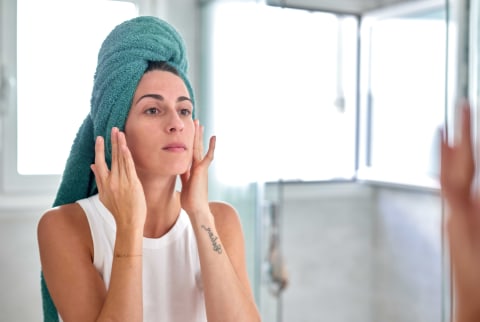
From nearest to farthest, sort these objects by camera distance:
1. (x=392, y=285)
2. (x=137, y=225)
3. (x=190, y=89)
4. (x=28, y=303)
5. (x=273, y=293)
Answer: (x=137, y=225), (x=190, y=89), (x=28, y=303), (x=273, y=293), (x=392, y=285)

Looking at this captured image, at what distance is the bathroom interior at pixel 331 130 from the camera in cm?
129

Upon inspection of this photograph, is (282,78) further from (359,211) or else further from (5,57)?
(5,57)

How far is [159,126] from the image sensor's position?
3.00ft

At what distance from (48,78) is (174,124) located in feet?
1.06

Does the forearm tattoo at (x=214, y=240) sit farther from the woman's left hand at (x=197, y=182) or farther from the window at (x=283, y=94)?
the window at (x=283, y=94)

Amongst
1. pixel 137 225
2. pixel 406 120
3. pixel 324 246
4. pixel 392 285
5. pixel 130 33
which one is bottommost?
pixel 392 285

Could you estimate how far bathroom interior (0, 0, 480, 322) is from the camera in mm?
1289

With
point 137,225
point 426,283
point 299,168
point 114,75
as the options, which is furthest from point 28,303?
point 426,283

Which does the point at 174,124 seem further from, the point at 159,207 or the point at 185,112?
the point at 159,207

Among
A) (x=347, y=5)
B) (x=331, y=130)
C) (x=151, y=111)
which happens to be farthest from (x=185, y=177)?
(x=347, y=5)

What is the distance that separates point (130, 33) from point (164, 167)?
22 centimetres

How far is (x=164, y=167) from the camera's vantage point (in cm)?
92

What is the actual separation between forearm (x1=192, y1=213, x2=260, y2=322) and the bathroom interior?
14.2 inches

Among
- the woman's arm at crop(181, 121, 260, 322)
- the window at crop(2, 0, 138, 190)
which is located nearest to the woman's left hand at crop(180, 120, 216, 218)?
the woman's arm at crop(181, 121, 260, 322)
